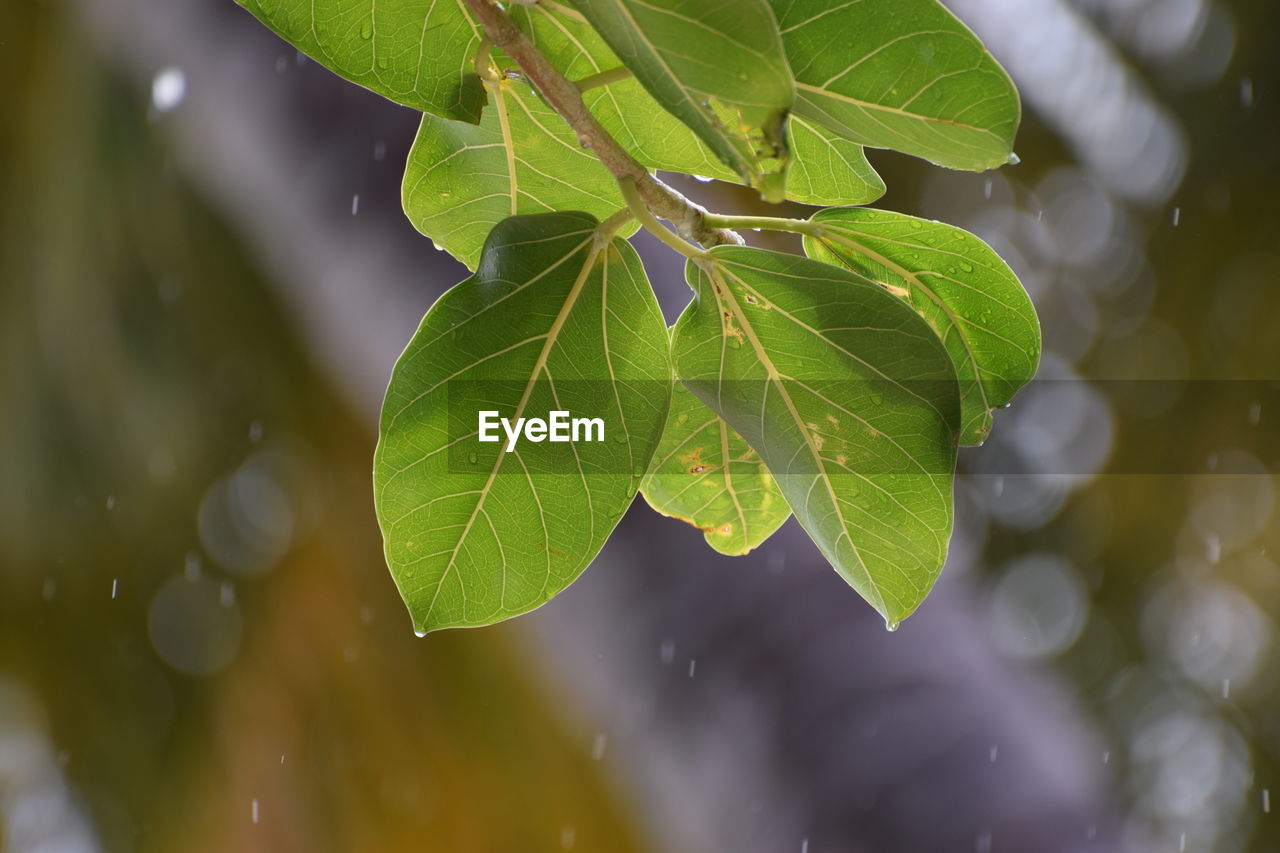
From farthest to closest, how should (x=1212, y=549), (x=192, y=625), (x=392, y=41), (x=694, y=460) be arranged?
(x=1212, y=549)
(x=192, y=625)
(x=694, y=460)
(x=392, y=41)

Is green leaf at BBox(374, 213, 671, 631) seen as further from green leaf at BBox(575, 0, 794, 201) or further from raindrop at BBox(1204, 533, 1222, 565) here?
raindrop at BBox(1204, 533, 1222, 565)

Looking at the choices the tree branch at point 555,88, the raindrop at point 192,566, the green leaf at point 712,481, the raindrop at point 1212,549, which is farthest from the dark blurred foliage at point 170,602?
the raindrop at point 1212,549

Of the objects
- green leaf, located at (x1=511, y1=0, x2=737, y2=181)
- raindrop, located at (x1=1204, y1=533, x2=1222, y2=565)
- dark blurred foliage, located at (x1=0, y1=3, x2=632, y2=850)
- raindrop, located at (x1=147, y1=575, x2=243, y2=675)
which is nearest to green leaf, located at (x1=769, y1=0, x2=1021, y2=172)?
green leaf, located at (x1=511, y1=0, x2=737, y2=181)

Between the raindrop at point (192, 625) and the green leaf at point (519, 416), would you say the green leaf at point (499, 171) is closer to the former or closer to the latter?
the green leaf at point (519, 416)

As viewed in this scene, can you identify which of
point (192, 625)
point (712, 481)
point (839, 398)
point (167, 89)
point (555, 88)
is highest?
point (555, 88)

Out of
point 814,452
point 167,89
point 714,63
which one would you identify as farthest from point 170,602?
point 714,63

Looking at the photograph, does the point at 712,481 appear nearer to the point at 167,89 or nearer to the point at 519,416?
the point at 519,416
